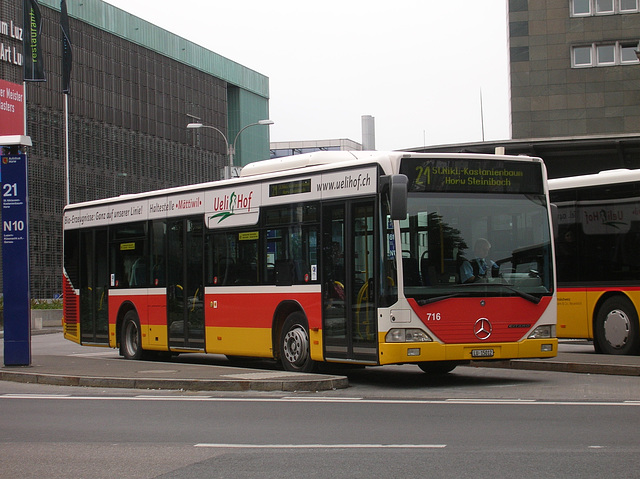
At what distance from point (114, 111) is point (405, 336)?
78.2m

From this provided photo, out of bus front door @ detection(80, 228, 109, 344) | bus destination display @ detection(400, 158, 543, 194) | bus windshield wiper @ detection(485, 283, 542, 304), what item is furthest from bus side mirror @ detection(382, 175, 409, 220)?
bus front door @ detection(80, 228, 109, 344)

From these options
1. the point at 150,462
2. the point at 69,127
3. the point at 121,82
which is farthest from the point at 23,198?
the point at 121,82

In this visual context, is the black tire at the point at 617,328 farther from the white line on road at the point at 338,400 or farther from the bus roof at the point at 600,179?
the white line on road at the point at 338,400

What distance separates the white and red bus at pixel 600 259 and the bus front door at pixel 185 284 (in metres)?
6.26

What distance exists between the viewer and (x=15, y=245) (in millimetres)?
17203

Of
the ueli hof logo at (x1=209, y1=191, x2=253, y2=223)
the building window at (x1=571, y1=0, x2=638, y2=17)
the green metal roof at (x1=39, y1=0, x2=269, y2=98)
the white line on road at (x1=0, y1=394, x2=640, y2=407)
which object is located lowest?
the white line on road at (x1=0, y1=394, x2=640, y2=407)

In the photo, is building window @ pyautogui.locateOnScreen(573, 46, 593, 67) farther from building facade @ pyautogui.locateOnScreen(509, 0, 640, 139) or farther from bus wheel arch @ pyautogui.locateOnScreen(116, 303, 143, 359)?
bus wheel arch @ pyautogui.locateOnScreen(116, 303, 143, 359)

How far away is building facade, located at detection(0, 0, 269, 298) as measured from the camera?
77.6 metres

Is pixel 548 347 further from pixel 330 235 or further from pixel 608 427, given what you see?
pixel 608 427

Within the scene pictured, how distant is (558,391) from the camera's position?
13.5 meters

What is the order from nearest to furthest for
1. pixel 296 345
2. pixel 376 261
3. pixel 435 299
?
pixel 435 299 < pixel 376 261 < pixel 296 345

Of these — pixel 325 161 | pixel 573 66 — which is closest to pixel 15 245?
pixel 325 161

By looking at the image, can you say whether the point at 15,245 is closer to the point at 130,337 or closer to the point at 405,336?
the point at 130,337

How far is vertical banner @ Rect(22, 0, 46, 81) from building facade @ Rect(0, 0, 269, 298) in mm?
10487
